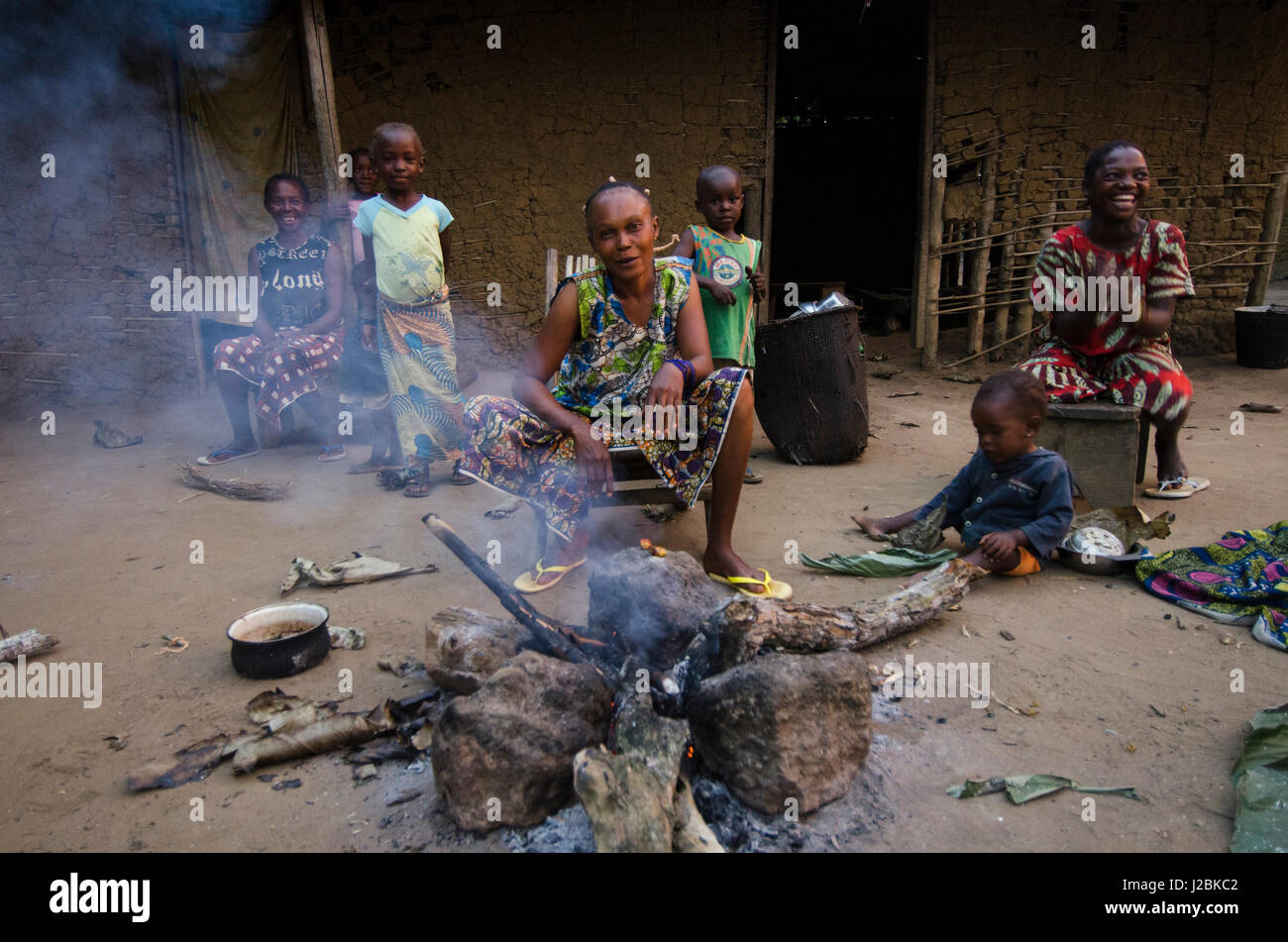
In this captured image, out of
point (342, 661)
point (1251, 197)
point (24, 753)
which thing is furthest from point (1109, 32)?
point (24, 753)

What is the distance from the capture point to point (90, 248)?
6.34 metres

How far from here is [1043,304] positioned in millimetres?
3957

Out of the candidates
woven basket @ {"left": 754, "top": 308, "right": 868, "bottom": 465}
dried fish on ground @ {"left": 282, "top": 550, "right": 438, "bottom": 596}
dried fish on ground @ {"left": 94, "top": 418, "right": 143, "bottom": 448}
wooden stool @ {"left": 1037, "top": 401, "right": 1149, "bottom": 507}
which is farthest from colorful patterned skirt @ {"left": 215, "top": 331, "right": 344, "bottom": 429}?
wooden stool @ {"left": 1037, "top": 401, "right": 1149, "bottom": 507}

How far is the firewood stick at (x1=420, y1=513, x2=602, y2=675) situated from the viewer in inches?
80.6

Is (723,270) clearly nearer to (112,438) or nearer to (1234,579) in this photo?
(1234,579)

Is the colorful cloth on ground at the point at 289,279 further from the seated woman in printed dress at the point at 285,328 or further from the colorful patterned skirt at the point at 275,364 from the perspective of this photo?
the colorful patterned skirt at the point at 275,364

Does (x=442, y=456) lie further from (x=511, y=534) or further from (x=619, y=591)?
(x=619, y=591)

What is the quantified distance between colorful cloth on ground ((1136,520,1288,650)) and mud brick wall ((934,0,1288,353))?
4.78 meters

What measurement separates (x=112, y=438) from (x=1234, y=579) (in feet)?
19.6

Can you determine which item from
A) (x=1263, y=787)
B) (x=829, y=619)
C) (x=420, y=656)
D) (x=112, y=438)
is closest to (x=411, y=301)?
(x=420, y=656)

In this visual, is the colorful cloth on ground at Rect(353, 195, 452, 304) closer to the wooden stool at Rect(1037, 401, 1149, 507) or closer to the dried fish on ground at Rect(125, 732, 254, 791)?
the dried fish on ground at Rect(125, 732, 254, 791)

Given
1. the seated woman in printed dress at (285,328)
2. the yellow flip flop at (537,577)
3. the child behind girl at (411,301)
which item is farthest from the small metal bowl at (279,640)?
the seated woman in printed dress at (285,328)
